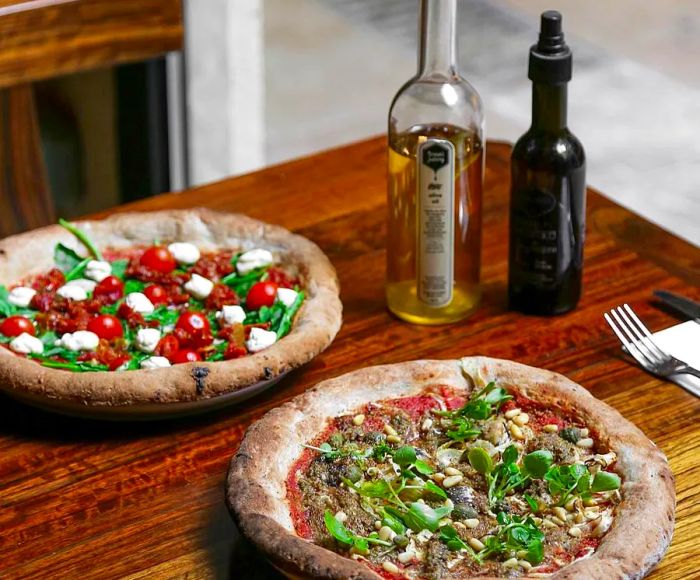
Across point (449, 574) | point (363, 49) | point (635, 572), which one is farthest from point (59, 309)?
point (363, 49)

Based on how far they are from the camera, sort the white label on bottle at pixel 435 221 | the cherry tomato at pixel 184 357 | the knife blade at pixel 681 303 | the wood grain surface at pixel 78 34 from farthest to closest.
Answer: the wood grain surface at pixel 78 34 < the knife blade at pixel 681 303 < the white label on bottle at pixel 435 221 < the cherry tomato at pixel 184 357

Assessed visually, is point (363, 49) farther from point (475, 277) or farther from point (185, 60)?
point (475, 277)

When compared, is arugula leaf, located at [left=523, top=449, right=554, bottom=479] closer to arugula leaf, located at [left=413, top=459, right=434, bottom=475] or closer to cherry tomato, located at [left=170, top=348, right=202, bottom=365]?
arugula leaf, located at [left=413, top=459, right=434, bottom=475]

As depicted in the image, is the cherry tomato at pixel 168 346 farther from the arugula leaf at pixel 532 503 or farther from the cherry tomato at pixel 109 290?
the arugula leaf at pixel 532 503

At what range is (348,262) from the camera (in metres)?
2.16

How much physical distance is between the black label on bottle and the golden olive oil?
0.07 metres

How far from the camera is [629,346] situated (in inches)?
73.7

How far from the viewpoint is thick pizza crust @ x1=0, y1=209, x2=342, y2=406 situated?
1.65 meters

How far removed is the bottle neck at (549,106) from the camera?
1822mm

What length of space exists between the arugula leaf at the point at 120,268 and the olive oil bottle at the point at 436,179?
448mm

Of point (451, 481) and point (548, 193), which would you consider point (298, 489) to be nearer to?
point (451, 481)

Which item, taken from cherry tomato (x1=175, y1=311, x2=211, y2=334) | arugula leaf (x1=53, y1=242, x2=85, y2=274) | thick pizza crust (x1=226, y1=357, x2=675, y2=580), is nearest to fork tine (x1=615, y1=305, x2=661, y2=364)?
thick pizza crust (x1=226, y1=357, x2=675, y2=580)

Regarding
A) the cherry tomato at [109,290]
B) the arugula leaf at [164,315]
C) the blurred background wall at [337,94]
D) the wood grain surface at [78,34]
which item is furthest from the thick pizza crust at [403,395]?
the blurred background wall at [337,94]

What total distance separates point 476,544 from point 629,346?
0.59 metres
